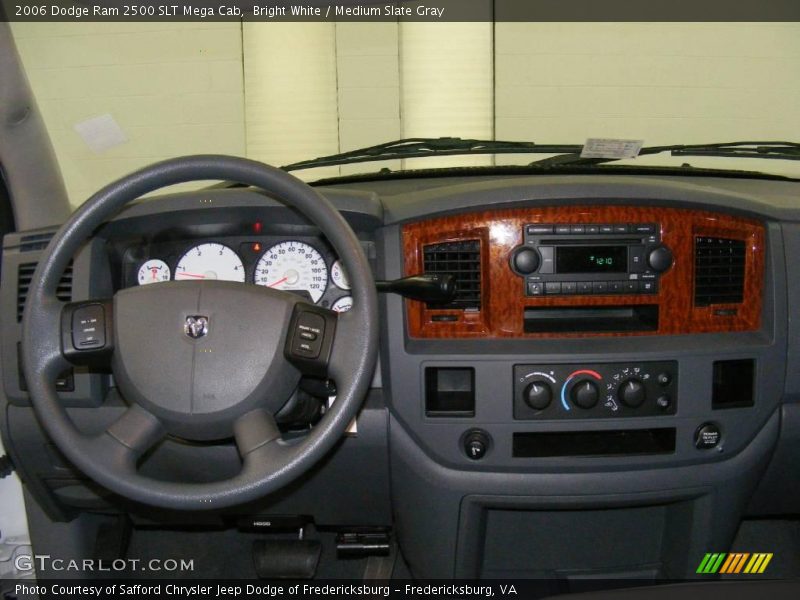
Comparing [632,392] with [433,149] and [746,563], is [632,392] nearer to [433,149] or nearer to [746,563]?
[433,149]

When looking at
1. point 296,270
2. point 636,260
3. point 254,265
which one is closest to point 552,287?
point 636,260

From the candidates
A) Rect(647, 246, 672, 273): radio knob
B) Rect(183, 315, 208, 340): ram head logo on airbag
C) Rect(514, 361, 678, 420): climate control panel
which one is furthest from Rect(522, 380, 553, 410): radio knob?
Rect(183, 315, 208, 340): ram head logo on airbag

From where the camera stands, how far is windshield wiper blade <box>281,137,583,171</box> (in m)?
1.92

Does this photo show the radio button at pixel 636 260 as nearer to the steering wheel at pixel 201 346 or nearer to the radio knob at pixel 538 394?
the radio knob at pixel 538 394

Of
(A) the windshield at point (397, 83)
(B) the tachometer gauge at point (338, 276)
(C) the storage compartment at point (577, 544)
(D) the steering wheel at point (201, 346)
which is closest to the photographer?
(D) the steering wheel at point (201, 346)

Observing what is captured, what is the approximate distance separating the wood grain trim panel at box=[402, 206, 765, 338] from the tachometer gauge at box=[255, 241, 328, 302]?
0.69 ft

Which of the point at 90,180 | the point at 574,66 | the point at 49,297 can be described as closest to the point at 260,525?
the point at 49,297

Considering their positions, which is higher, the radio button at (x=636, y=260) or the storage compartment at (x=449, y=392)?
the radio button at (x=636, y=260)

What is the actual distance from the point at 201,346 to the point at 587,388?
0.78 metres

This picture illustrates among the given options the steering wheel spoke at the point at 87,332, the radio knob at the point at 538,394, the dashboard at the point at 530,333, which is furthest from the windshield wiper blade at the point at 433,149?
the steering wheel spoke at the point at 87,332

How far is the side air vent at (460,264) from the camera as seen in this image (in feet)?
4.75

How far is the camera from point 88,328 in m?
1.16

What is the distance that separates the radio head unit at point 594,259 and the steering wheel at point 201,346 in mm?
469

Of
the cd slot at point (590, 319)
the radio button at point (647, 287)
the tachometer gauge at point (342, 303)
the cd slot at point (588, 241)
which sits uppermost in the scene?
the cd slot at point (588, 241)
